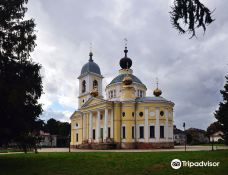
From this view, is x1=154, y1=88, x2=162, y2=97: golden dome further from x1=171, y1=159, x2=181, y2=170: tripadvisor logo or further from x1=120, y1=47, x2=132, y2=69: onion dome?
x1=171, y1=159, x2=181, y2=170: tripadvisor logo

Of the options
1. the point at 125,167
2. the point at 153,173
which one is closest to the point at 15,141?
the point at 125,167

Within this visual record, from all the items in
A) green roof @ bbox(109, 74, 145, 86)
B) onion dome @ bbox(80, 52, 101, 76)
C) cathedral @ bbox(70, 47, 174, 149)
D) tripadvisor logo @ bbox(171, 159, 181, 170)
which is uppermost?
onion dome @ bbox(80, 52, 101, 76)

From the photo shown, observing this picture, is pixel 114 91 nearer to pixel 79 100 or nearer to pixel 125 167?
pixel 79 100

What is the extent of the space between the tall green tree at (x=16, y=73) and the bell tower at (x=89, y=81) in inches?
1490

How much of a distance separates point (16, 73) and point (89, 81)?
4028cm

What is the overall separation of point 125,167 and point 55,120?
265 feet

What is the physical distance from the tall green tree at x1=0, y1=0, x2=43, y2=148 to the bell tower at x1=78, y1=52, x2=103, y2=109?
37.8m

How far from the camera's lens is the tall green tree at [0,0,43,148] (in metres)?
18.1

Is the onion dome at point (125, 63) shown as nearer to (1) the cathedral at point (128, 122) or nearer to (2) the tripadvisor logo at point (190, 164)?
(1) the cathedral at point (128, 122)

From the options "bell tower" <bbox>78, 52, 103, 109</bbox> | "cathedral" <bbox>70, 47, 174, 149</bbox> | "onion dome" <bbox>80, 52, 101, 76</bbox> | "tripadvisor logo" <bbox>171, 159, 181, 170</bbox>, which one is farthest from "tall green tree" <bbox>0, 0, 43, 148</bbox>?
"onion dome" <bbox>80, 52, 101, 76</bbox>

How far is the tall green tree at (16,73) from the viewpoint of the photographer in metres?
18.1

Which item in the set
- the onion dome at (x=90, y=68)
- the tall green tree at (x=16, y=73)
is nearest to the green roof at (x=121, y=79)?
the onion dome at (x=90, y=68)

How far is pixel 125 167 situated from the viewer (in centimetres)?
1847

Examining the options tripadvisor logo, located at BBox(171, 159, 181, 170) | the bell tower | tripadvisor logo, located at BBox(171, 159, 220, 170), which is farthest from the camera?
the bell tower
